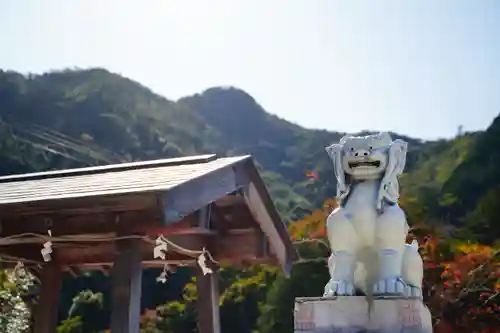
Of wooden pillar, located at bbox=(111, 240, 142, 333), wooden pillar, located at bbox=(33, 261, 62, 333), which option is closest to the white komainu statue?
wooden pillar, located at bbox=(111, 240, 142, 333)

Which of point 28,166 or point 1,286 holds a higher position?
point 28,166

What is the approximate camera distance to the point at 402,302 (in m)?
3.72

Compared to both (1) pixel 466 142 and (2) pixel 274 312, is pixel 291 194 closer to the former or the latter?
(1) pixel 466 142

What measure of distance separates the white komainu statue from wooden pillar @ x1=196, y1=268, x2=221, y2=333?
3385mm

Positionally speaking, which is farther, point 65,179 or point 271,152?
point 271,152

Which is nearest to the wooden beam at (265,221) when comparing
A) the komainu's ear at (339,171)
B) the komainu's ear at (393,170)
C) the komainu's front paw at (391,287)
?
the komainu's ear at (339,171)

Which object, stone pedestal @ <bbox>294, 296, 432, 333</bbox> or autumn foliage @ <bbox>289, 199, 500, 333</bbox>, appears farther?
autumn foliage @ <bbox>289, 199, 500, 333</bbox>

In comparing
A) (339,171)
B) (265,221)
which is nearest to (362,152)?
(339,171)

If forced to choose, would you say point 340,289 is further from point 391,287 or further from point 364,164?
point 364,164

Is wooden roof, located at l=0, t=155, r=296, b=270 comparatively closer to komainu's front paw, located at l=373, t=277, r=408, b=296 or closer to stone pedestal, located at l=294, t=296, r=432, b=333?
stone pedestal, located at l=294, t=296, r=432, b=333

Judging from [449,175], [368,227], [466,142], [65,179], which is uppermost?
[466,142]

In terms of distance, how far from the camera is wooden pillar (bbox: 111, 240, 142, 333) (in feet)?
17.6

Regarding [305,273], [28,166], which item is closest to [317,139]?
[28,166]

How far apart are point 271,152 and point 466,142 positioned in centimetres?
1709
